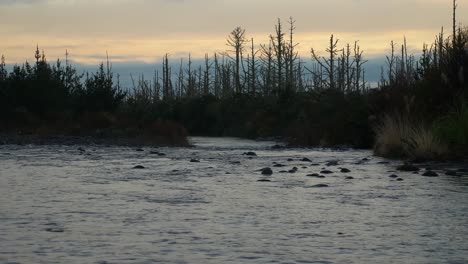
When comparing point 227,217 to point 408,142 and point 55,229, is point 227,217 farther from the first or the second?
point 408,142

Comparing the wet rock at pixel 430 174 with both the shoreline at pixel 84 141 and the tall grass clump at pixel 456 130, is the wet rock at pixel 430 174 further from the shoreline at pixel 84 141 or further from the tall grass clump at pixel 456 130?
the shoreline at pixel 84 141

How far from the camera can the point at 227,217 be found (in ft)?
35.5

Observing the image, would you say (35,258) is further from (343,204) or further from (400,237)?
(343,204)

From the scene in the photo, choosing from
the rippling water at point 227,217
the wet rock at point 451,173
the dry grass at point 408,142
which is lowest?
the rippling water at point 227,217

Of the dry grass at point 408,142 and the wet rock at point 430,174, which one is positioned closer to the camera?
the wet rock at point 430,174

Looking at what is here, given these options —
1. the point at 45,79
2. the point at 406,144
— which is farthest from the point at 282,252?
the point at 45,79

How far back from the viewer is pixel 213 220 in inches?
413

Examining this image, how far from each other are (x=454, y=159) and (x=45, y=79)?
106 ft

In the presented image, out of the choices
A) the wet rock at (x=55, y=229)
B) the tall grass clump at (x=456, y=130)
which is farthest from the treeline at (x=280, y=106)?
the wet rock at (x=55, y=229)

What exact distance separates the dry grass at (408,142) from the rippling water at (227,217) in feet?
13.9

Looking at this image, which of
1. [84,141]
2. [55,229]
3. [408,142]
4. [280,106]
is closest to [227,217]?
[55,229]

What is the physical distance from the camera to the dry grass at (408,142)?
22797 millimetres

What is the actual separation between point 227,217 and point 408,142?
14426 millimetres

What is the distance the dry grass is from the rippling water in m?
4.25
